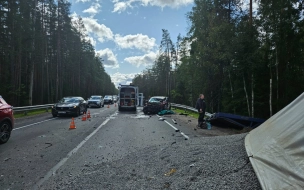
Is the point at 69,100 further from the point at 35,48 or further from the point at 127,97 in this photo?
the point at 35,48

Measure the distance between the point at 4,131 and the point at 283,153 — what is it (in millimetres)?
8765

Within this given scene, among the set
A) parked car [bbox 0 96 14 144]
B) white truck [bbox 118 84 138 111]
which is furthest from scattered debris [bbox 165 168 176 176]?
white truck [bbox 118 84 138 111]

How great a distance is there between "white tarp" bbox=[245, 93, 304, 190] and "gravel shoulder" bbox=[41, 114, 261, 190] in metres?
0.19

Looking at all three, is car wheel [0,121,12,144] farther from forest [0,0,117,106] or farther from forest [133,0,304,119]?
forest [0,0,117,106]

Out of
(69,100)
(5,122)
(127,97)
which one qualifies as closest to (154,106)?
(127,97)

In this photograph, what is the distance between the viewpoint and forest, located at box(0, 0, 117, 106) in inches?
1040

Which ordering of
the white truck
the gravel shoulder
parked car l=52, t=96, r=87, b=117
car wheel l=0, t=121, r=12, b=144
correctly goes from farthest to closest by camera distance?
the white truck, parked car l=52, t=96, r=87, b=117, car wheel l=0, t=121, r=12, b=144, the gravel shoulder

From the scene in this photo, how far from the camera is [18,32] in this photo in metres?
26.1

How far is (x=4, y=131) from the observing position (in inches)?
340

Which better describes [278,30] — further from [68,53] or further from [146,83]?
[146,83]

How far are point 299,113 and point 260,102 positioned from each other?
72.7 feet

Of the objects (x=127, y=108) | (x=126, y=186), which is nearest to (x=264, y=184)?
(x=126, y=186)

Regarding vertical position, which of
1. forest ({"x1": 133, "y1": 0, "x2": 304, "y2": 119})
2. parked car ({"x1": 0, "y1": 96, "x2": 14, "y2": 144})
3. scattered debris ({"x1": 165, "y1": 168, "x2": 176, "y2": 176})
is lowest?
scattered debris ({"x1": 165, "y1": 168, "x2": 176, "y2": 176})

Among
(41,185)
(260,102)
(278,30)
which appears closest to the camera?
(41,185)
